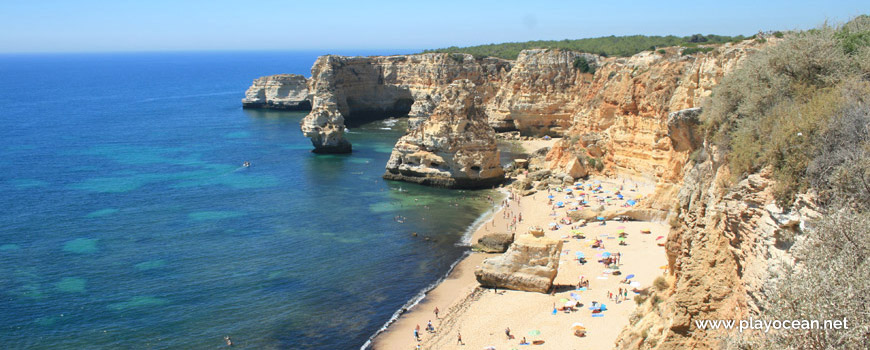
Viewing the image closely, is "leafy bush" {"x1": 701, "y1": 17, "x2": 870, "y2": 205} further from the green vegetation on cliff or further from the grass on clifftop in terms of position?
the grass on clifftop

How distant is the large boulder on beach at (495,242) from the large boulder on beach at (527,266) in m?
5.41

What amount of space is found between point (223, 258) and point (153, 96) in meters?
95.4

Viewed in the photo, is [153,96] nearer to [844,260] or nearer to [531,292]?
[531,292]

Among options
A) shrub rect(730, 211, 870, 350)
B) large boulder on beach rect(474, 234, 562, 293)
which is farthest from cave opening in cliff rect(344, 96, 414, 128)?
shrub rect(730, 211, 870, 350)

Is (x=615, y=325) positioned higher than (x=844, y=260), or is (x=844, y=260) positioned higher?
(x=844, y=260)

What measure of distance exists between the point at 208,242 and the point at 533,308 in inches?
721

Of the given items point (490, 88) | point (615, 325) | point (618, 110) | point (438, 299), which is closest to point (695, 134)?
point (615, 325)

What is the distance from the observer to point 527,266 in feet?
80.8

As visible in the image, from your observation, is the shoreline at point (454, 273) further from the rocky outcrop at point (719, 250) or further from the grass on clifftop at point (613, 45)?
the grass on clifftop at point (613, 45)

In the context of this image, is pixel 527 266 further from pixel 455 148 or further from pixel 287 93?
pixel 287 93

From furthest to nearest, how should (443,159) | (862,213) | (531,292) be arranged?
(443,159) < (531,292) < (862,213)

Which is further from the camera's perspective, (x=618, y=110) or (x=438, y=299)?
(x=618, y=110)

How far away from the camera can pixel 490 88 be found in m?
78.5

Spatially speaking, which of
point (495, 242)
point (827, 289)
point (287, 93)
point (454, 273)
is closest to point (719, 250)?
point (827, 289)
